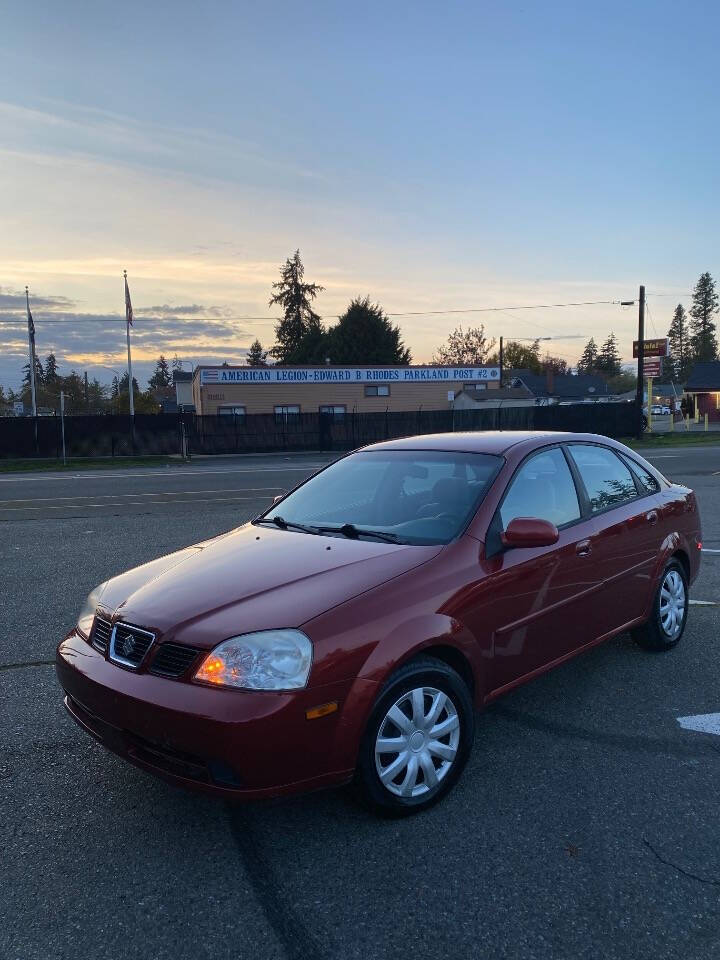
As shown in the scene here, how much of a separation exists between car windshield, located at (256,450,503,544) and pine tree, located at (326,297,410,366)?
6230 centimetres

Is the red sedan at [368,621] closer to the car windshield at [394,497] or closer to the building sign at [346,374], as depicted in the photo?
the car windshield at [394,497]

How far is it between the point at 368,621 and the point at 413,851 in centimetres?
89

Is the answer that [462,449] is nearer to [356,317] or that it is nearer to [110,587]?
[110,587]

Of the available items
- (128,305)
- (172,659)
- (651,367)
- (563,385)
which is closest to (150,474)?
(172,659)

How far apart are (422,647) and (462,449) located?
5.30 ft

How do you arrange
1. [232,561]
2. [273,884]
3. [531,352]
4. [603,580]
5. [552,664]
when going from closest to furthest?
1. [273,884]
2. [232,561]
3. [552,664]
4. [603,580]
5. [531,352]

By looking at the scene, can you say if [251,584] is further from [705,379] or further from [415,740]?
[705,379]

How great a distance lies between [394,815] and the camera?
303 centimetres

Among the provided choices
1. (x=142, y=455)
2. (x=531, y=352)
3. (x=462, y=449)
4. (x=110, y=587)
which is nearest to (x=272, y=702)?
(x=110, y=587)

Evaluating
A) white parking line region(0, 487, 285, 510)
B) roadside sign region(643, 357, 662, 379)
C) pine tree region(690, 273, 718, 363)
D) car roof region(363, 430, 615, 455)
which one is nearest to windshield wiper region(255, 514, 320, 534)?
car roof region(363, 430, 615, 455)

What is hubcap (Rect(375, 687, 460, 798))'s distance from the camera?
3.00 metres

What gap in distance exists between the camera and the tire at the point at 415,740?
2.94 m

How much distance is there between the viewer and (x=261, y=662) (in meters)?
2.76

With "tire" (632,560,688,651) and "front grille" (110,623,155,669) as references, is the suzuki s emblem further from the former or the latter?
"tire" (632,560,688,651)
